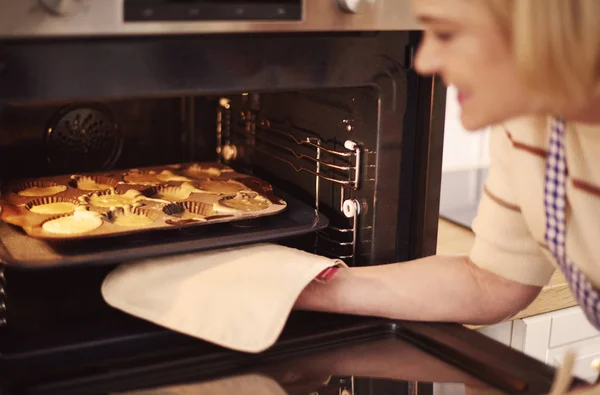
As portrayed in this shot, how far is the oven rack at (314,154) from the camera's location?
4.20 ft

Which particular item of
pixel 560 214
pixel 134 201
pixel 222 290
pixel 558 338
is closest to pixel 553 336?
pixel 558 338

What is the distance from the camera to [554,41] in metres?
0.83

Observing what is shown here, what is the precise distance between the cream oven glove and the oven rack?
0.10 m

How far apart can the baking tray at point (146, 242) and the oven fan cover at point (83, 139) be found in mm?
250

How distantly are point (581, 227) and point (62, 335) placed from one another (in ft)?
2.37

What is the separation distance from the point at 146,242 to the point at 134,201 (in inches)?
7.1

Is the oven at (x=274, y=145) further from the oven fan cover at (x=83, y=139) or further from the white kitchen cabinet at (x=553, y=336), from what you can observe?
the white kitchen cabinet at (x=553, y=336)

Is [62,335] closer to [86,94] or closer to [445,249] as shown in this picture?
[86,94]

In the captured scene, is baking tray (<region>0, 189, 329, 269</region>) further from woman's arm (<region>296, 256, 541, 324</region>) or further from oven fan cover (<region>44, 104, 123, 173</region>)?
oven fan cover (<region>44, 104, 123, 173</region>)

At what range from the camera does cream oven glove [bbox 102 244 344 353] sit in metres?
1.07

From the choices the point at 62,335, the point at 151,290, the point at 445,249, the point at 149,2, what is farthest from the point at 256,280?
the point at 445,249

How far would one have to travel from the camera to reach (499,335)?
1503 millimetres

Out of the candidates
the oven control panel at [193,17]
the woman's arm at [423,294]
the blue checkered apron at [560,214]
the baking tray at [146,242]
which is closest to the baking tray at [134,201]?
the baking tray at [146,242]

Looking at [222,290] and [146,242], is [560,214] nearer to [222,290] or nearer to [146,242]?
[222,290]
